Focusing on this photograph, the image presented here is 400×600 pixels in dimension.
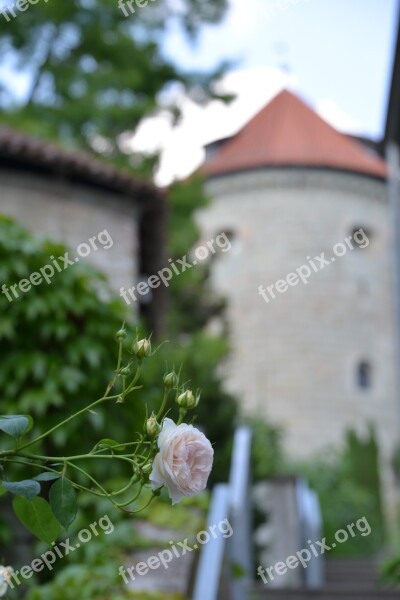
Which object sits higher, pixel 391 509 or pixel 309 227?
pixel 309 227

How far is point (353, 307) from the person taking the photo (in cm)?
2703

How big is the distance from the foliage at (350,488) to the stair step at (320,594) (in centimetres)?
940

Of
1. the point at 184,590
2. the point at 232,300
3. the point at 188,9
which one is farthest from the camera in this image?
the point at 232,300

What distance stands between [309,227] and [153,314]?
16.3 metres

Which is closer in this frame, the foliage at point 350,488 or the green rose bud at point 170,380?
the green rose bud at point 170,380

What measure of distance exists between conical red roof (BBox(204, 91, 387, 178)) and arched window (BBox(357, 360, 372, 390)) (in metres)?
5.41

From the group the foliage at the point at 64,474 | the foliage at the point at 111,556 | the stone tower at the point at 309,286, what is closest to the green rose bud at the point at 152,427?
the foliage at the point at 64,474

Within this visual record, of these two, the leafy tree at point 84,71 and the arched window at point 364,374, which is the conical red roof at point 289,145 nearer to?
the arched window at point 364,374

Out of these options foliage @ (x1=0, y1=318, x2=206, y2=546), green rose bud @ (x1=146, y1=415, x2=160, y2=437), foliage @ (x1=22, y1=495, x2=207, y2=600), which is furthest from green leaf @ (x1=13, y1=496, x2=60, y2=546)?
foliage @ (x1=22, y1=495, x2=207, y2=600)

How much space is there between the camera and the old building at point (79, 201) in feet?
29.9

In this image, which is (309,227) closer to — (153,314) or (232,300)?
(232,300)

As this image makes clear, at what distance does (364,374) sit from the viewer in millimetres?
27109

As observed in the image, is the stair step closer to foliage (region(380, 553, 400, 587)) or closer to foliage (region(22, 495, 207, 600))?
foliage (region(22, 495, 207, 600))

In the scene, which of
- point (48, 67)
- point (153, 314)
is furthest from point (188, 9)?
point (153, 314)
